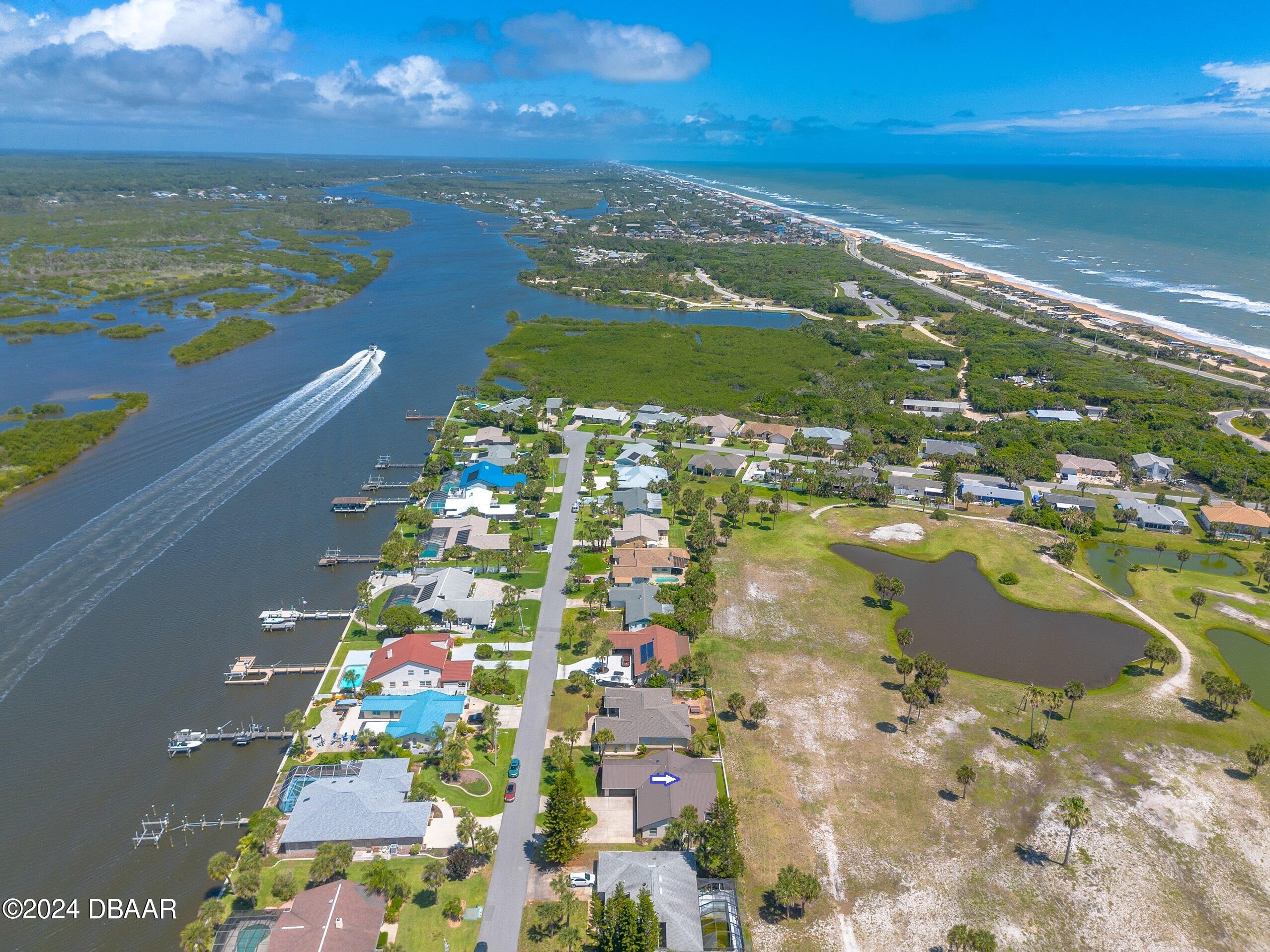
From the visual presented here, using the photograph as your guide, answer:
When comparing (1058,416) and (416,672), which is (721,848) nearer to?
(416,672)

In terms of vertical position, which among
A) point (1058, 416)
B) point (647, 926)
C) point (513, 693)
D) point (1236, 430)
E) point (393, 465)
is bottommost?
point (513, 693)

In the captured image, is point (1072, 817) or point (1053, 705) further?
point (1053, 705)

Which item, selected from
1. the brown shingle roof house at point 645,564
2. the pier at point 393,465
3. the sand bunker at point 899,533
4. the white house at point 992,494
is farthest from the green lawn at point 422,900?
the white house at point 992,494

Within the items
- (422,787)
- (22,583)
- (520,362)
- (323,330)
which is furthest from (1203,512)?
(323,330)

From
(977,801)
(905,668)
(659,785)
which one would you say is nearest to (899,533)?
(905,668)

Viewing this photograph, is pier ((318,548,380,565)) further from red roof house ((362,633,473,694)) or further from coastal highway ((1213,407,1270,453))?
coastal highway ((1213,407,1270,453))

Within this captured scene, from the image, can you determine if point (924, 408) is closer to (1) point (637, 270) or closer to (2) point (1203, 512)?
(2) point (1203, 512)

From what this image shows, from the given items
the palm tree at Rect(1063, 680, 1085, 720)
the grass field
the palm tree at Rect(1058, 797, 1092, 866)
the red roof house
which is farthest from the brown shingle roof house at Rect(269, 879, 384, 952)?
the palm tree at Rect(1063, 680, 1085, 720)
